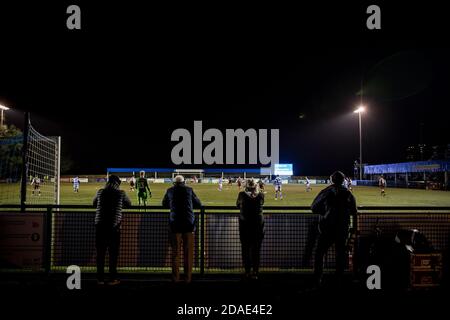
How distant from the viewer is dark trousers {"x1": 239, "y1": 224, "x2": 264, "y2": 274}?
21.1 ft

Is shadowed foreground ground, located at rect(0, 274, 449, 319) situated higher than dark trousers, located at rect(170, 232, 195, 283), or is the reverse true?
dark trousers, located at rect(170, 232, 195, 283)

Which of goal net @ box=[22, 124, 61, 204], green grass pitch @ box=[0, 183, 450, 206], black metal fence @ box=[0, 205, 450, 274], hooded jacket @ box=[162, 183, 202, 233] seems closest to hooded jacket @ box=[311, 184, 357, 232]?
black metal fence @ box=[0, 205, 450, 274]

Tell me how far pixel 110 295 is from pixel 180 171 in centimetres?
7232

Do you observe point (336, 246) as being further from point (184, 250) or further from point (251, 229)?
point (184, 250)

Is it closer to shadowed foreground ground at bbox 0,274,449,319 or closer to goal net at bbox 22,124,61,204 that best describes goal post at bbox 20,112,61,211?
goal net at bbox 22,124,61,204

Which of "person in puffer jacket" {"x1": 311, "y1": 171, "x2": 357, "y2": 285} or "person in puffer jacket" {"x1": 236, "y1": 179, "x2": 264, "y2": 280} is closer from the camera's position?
"person in puffer jacket" {"x1": 311, "y1": 171, "x2": 357, "y2": 285}

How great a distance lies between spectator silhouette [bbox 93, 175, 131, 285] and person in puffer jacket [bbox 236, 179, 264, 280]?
2169mm

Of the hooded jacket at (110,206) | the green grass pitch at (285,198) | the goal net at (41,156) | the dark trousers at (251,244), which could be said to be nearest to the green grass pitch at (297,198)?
the green grass pitch at (285,198)

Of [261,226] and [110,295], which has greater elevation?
[261,226]

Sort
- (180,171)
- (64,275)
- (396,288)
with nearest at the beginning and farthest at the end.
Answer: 1. (396,288)
2. (64,275)
3. (180,171)

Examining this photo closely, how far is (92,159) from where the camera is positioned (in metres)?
87.2
